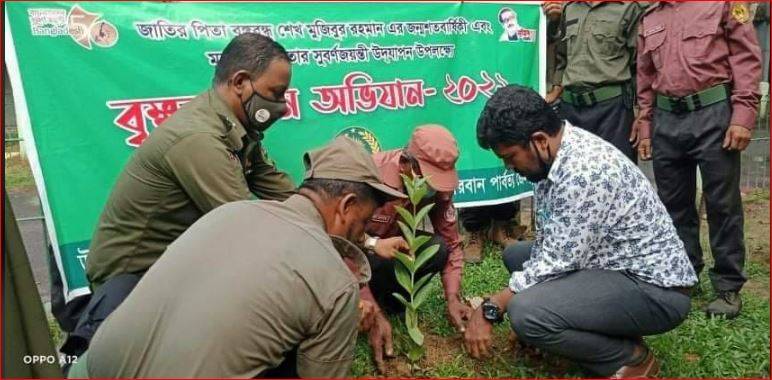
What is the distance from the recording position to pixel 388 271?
11.1ft

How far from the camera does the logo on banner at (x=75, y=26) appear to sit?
3.41 meters

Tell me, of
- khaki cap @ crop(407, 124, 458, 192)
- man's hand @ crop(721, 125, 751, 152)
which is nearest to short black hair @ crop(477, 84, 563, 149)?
khaki cap @ crop(407, 124, 458, 192)

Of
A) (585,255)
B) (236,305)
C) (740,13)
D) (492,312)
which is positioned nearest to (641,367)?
(585,255)

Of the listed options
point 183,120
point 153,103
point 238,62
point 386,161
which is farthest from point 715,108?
point 153,103

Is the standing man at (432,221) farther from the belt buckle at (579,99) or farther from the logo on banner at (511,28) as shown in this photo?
the logo on banner at (511,28)

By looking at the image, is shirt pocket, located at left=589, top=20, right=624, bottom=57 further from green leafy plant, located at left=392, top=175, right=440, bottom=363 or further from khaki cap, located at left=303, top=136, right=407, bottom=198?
khaki cap, located at left=303, top=136, right=407, bottom=198

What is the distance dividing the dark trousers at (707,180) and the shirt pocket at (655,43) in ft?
1.03

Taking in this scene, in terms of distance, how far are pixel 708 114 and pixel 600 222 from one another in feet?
4.71

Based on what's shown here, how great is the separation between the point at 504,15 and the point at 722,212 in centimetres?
202

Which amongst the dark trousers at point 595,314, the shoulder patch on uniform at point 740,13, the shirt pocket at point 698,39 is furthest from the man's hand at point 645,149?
the dark trousers at point 595,314

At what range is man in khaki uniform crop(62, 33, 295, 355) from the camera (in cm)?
258

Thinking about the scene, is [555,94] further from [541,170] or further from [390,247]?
[390,247]

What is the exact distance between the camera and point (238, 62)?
276 cm

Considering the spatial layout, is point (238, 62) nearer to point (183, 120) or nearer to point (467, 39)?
point (183, 120)
